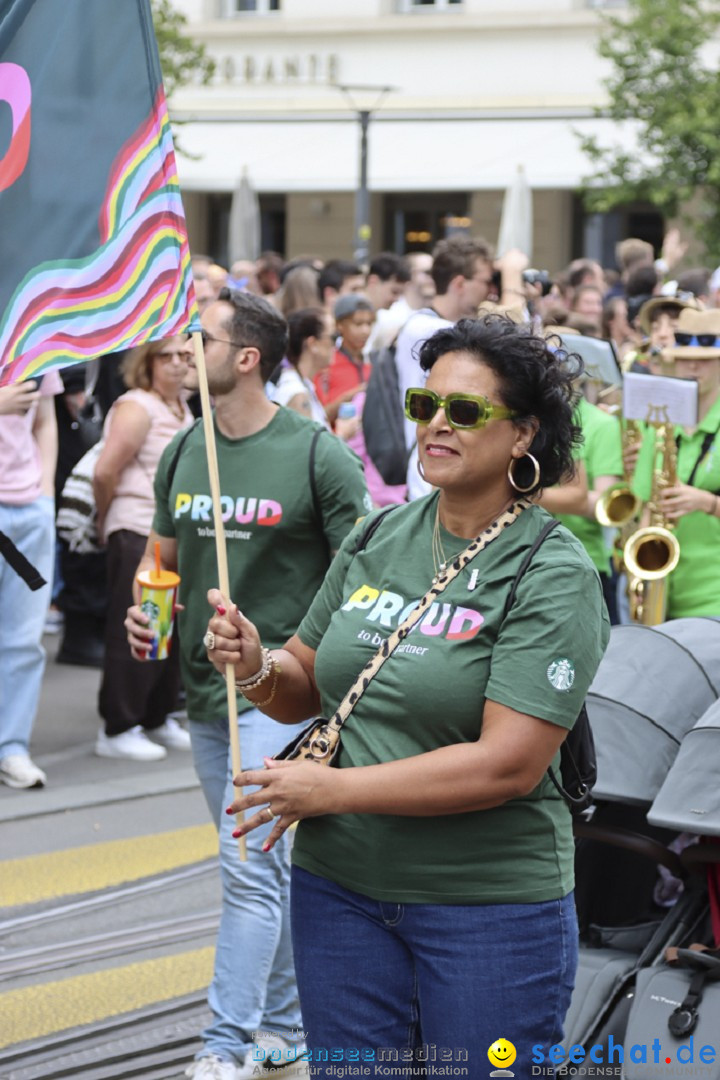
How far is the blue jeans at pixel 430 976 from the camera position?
3111 mm

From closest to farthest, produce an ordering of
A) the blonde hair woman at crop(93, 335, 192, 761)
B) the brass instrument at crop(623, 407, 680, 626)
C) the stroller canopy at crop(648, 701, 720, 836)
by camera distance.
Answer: the stroller canopy at crop(648, 701, 720, 836) < the brass instrument at crop(623, 407, 680, 626) < the blonde hair woman at crop(93, 335, 192, 761)

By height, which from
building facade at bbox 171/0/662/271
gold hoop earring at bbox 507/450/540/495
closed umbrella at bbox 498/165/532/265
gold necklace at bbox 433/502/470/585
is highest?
gold hoop earring at bbox 507/450/540/495

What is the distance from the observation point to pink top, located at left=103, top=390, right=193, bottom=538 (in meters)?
8.11

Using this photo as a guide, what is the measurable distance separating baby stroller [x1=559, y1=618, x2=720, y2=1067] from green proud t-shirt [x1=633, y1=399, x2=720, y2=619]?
3.98ft

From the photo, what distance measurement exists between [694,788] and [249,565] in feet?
4.52

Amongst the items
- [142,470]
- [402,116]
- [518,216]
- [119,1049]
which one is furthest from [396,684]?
[402,116]

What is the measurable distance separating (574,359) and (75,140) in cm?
123

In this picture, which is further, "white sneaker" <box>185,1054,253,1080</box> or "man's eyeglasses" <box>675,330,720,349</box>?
"man's eyeglasses" <box>675,330,720,349</box>

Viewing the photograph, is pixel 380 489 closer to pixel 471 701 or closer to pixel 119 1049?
pixel 119 1049

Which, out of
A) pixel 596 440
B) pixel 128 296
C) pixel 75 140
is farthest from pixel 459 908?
pixel 596 440

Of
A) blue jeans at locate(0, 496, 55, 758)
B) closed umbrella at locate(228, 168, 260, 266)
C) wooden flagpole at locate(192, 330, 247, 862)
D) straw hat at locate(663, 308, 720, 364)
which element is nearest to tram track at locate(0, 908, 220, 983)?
blue jeans at locate(0, 496, 55, 758)

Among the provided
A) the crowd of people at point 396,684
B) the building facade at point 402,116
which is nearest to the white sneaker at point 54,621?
the crowd of people at point 396,684

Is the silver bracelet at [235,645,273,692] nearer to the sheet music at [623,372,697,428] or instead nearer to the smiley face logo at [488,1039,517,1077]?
the smiley face logo at [488,1039,517,1077]

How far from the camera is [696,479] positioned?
21.2ft
